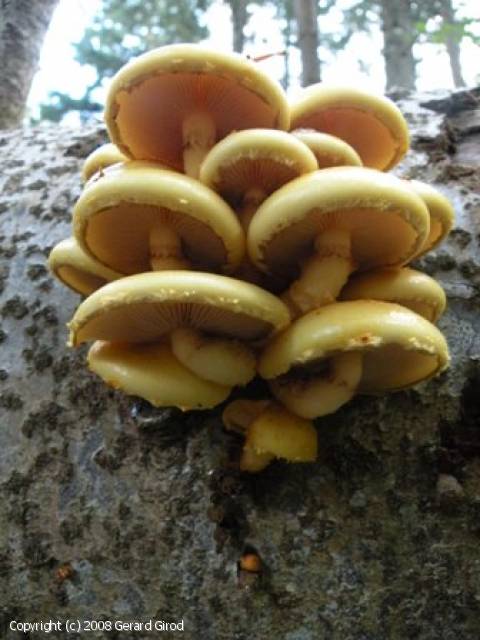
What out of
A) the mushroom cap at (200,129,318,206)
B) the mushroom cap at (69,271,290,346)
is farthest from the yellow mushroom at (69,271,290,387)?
the mushroom cap at (200,129,318,206)

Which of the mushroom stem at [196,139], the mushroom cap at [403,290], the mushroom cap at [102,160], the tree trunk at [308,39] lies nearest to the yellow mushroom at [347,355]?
the mushroom cap at [403,290]

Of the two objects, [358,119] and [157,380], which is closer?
[157,380]

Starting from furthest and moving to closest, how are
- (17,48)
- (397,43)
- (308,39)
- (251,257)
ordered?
(397,43) → (308,39) → (17,48) → (251,257)

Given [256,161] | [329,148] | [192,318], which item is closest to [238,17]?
[329,148]

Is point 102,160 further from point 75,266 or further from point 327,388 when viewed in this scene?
point 327,388

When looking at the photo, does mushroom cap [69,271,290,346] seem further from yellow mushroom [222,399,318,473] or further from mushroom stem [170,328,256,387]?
yellow mushroom [222,399,318,473]

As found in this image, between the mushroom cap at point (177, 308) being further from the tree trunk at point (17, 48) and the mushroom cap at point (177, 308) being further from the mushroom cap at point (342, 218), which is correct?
the tree trunk at point (17, 48)
